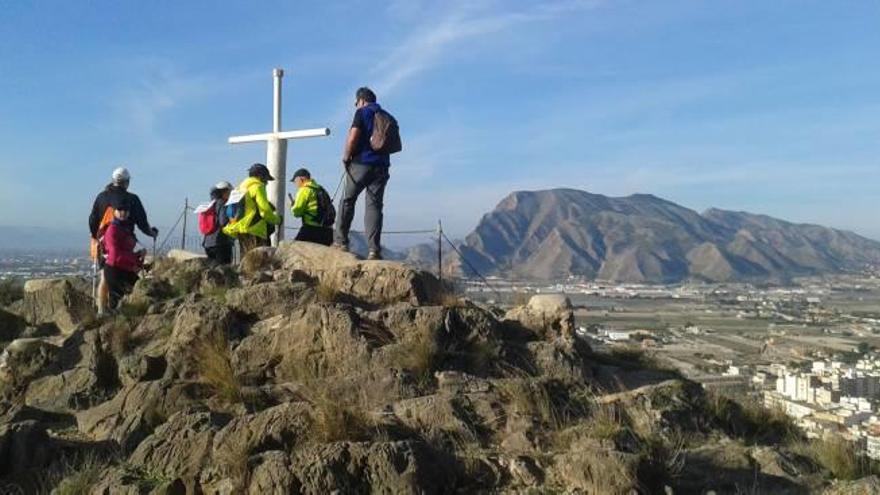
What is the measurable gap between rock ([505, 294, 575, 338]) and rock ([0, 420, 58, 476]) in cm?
460

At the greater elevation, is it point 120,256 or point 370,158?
point 370,158

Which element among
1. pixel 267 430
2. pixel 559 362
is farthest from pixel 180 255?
pixel 267 430

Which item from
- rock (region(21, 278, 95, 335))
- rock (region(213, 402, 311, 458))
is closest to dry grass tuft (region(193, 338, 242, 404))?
rock (region(213, 402, 311, 458))

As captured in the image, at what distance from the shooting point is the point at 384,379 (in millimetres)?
6773

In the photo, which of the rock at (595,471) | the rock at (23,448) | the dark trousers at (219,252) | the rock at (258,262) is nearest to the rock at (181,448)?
the rock at (23,448)

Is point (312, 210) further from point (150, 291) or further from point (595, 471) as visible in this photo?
point (595, 471)

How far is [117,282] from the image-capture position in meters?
10.2

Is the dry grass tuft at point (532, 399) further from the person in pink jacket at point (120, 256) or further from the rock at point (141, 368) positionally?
the person in pink jacket at point (120, 256)

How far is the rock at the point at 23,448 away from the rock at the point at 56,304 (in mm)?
4464

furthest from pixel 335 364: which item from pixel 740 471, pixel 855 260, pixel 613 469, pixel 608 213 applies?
pixel 855 260

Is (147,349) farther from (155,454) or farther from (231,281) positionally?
(155,454)

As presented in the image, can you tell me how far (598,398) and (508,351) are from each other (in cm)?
106

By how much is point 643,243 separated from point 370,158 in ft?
140

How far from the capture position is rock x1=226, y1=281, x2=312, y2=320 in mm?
8305
